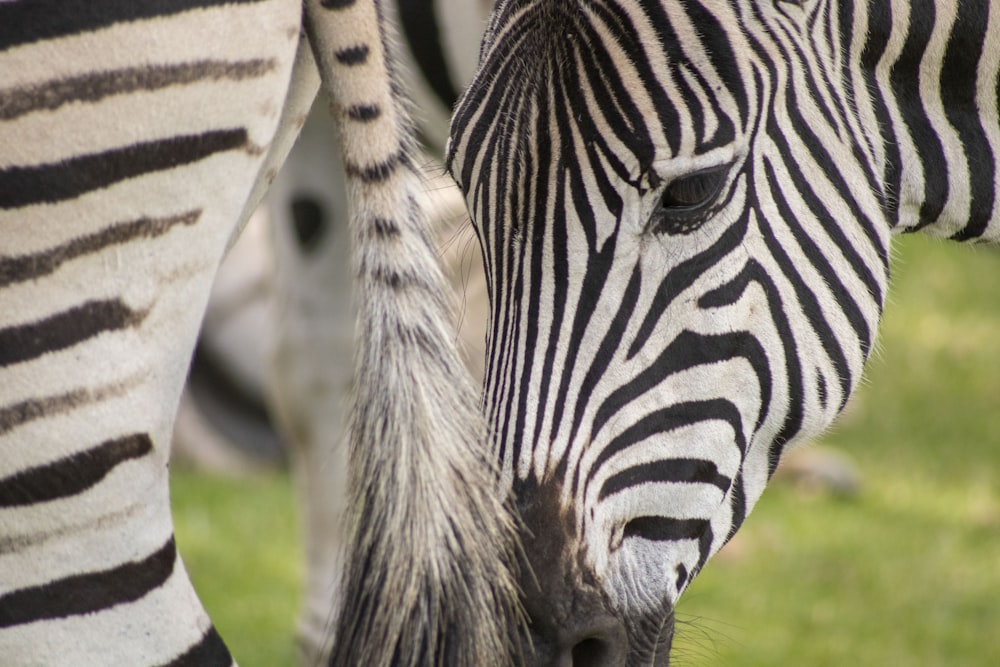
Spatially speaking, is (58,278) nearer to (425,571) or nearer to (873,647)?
(425,571)

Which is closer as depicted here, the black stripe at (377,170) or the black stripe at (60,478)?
the black stripe at (60,478)

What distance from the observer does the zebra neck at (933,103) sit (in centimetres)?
215

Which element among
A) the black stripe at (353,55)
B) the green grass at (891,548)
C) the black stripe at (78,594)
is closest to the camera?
the black stripe at (78,594)

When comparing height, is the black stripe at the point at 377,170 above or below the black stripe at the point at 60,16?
below

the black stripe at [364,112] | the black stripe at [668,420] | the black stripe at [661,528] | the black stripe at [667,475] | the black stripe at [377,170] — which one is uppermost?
the black stripe at [364,112]

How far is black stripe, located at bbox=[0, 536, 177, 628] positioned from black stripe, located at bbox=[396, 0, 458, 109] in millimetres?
2059

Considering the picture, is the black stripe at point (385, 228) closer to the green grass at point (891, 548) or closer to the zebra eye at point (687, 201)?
the zebra eye at point (687, 201)

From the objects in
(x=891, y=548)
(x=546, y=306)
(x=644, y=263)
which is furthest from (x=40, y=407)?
(x=891, y=548)

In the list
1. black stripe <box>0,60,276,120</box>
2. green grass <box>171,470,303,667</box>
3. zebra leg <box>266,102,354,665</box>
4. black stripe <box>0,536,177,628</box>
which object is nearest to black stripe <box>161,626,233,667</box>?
black stripe <box>0,536,177,628</box>

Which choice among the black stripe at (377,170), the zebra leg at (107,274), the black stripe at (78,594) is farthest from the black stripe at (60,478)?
the black stripe at (377,170)

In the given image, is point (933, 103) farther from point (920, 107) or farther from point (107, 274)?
point (107, 274)

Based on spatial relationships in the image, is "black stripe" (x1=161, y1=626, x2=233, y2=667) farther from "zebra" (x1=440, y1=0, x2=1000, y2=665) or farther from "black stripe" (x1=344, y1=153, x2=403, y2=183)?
"black stripe" (x1=344, y1=153, x2=403, y2=183)

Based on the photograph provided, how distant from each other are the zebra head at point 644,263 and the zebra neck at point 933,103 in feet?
0.27

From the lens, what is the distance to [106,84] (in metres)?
1.63
